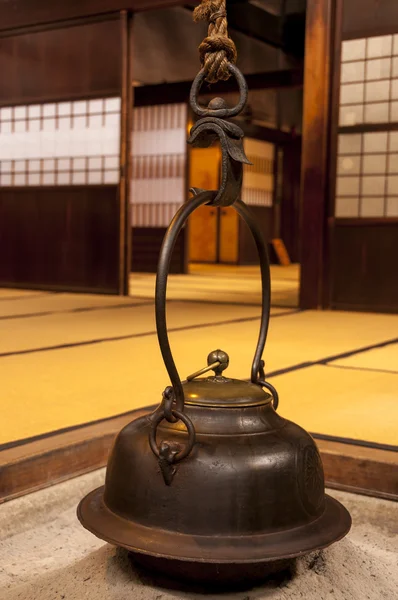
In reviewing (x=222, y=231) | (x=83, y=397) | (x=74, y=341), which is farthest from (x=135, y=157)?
(x=83, y=397)

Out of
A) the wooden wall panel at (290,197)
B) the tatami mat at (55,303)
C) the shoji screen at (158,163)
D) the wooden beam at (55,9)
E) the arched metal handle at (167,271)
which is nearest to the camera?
the arched metal handle at (167,271)

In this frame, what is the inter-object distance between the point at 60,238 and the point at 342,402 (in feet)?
14.8

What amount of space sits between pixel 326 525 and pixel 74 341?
220 centimetres

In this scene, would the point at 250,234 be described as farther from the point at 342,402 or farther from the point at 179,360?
the point at 342,402

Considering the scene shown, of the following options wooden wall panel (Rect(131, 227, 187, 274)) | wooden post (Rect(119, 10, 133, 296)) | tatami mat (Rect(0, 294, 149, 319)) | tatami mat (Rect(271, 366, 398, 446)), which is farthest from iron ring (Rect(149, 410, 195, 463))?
wooden wall panel (Rect(131, 227, 187, 274))

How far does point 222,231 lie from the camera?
12.6 m

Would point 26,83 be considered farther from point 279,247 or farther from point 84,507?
point 279,247

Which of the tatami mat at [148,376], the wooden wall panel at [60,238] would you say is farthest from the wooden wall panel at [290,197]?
the tatami mat at [148,376]

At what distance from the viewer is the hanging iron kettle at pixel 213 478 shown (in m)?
1.12

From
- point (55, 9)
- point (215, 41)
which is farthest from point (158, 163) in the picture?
point (215, 41)

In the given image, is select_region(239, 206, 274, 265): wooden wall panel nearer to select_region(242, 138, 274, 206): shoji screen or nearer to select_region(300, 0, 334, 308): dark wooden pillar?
select_region(242, 138, 274, 206): shoji screen

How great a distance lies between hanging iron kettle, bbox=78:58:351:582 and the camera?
1.12m

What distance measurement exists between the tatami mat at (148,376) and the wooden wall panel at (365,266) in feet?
3.37

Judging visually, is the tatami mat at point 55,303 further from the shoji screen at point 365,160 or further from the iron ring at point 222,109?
the iron ring at point 222,109
